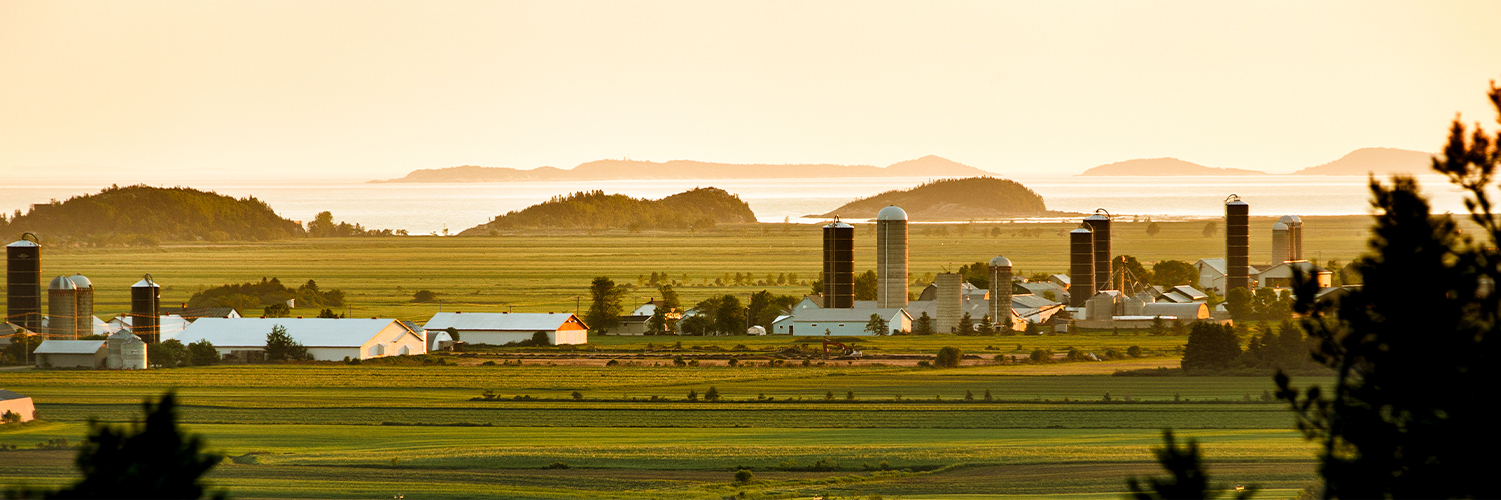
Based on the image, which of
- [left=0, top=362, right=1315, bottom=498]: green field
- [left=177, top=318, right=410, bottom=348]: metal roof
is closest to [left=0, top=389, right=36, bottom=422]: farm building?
[left=0, top=362, right=1315, bottom=498]: green field

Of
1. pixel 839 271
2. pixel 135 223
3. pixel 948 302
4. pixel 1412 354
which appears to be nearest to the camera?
pixel 1412 354

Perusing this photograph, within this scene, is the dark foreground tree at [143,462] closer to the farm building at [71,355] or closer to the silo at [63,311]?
the farm building at [71,355]

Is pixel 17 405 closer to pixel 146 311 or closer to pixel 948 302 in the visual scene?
pixel 146 311

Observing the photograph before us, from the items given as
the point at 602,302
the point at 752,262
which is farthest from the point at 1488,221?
the point at 752,262

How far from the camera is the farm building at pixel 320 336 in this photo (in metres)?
52.5

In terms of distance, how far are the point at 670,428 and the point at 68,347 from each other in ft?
93.6

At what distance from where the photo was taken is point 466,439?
31562mm

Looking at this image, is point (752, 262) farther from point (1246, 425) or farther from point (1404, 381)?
point (1404, 381)

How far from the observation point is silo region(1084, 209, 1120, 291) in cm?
7831

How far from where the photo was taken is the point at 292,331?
177 ft

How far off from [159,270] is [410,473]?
347 ft

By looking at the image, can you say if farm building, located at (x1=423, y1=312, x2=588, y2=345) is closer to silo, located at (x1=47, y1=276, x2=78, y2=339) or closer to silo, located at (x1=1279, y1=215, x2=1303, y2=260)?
silo, located at (x1=47, y1=276, x2=78, y2=339)

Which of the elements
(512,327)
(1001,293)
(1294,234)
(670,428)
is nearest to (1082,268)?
(1001,293)

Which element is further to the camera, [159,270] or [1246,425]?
[159,270]
